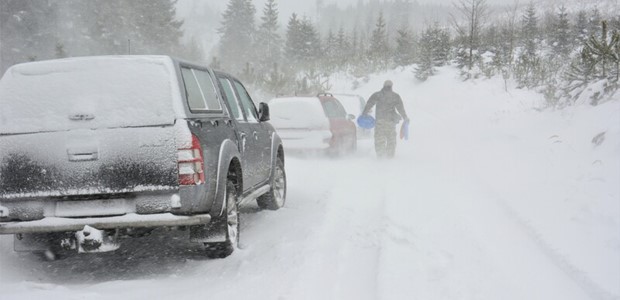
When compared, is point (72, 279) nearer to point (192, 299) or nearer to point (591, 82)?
point (192, 299)

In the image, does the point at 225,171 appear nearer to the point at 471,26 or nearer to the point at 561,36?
the point at 471,26

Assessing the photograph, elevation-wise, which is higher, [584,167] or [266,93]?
[266,93]

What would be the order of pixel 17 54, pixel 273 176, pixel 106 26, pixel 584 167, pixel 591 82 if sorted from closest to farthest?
pixel 273 176 → pixel 584 167 → pixel 591 82 → pixel 17 54 → pixel 106 26

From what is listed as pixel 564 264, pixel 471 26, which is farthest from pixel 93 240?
pixel 471 26

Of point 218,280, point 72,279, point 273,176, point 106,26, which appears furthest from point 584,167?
point 106,26

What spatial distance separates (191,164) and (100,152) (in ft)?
2.32

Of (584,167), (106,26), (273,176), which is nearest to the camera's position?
(273,176)

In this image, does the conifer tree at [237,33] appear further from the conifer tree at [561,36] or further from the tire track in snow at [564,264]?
the tire track in snow at [564,264]

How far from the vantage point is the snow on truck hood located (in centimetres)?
392

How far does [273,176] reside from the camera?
271 inches

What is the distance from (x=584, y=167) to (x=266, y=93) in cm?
2112

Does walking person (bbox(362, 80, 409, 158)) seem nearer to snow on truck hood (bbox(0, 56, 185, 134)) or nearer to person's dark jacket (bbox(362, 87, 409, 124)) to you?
person's dark jacket (bbox(362, 87, 409, 124))

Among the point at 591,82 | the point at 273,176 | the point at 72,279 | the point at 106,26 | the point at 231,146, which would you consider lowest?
the point at 72,279

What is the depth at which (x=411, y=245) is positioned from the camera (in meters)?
5.00
